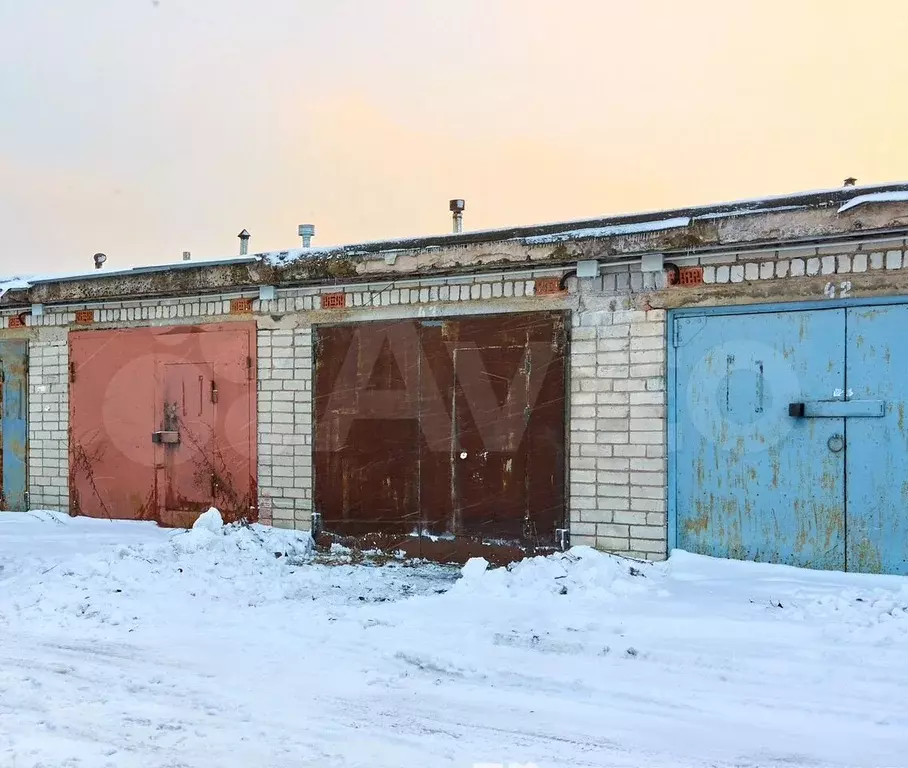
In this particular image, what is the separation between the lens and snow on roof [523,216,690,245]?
622 centimetres

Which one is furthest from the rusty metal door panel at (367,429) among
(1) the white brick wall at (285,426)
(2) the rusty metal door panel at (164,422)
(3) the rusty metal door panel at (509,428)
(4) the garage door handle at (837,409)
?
(4) the garage door handle at (837,409)

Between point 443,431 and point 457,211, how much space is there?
9.13ft

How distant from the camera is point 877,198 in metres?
5.50

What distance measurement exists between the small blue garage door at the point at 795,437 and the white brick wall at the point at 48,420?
6923 millimetres

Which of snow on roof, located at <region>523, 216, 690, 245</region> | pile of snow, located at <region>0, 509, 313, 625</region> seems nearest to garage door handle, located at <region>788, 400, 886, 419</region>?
snow on roof, located at <region>523, 216, 690, 245</region>

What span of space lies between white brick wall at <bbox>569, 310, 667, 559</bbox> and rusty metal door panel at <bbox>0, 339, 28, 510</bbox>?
672cm

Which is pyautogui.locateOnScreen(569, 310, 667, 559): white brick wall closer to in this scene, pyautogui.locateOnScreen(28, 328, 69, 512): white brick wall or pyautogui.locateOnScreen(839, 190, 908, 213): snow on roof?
pyautogui.locateOnScreen(839, 190, 908, 213): snow on roof

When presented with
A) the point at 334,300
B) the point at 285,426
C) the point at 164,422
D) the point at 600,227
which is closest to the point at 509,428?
the point at 600,227

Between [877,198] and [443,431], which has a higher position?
[877,198]

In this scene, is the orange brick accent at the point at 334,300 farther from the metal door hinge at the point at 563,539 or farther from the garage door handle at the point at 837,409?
the garage door handle at the point at 837,409

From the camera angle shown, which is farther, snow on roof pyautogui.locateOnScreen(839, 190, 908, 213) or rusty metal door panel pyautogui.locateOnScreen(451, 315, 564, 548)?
Answer: rusty metal door panel pyautogui.locateOnScreen(451, 315, 564, 548)

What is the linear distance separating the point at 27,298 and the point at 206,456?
3.06m

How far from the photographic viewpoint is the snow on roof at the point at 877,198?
543 cm

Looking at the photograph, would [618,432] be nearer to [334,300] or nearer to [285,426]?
[334,300]
